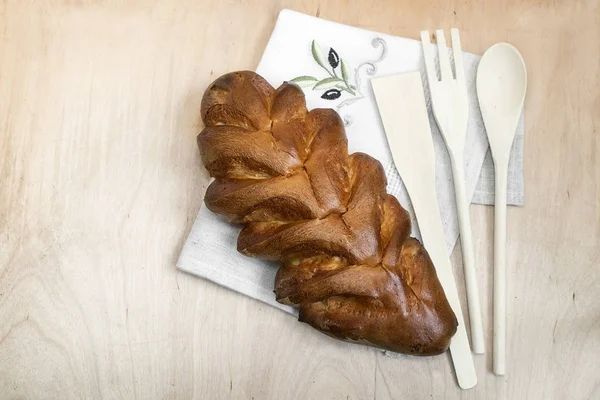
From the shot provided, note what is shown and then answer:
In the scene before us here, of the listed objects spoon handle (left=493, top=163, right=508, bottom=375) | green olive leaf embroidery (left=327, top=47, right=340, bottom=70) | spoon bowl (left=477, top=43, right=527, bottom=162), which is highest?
green olive leaf embroidery (left=327, top=47, right=340, bottom=70)

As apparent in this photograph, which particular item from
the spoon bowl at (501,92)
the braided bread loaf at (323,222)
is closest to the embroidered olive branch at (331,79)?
the braided bread loaf at (323,222)

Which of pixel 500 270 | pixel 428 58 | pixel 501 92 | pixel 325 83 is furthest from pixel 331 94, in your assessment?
pixel 500 270

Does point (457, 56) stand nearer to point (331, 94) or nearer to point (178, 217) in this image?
point (331, 94)

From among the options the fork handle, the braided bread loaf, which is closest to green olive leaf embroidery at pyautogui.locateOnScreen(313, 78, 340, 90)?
the braided bread loaf

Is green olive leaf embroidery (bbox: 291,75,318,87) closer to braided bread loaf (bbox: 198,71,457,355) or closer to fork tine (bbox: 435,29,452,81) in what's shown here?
braided bread loaf (bbox: 198,71,457,355)

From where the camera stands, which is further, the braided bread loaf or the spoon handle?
the spoon handle

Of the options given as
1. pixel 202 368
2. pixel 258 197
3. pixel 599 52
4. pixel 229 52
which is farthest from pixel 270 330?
pixel 599 52

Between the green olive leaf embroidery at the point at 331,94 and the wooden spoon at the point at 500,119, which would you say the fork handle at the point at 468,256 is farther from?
the green olive leaf embroidery at the point at 331,94
